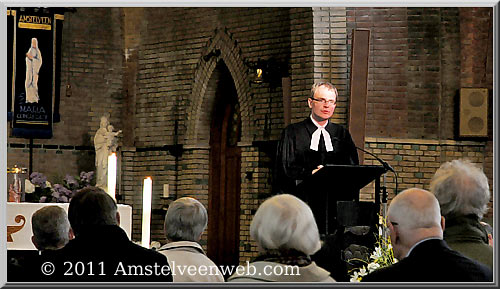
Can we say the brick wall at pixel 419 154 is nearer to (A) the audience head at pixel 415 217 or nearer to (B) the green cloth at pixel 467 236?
(B) the green cloth at pixel 467 236

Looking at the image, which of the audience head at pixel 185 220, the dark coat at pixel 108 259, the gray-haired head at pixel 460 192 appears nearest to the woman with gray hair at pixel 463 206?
the gray-haired head at pixel 460 192

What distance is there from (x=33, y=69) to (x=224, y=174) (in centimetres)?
351

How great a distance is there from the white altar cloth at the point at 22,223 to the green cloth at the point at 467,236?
2.69m

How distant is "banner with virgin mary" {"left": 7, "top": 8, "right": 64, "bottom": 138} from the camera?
1511cm

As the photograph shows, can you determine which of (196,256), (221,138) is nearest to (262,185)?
(221,138)

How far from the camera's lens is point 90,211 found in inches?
188

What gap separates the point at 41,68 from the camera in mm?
15367

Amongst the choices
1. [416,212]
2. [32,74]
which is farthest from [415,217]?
[32,74]

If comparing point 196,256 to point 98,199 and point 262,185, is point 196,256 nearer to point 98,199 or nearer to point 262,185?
point 98,199

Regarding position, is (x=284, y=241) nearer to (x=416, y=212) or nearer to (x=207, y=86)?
(x=416, y=212)

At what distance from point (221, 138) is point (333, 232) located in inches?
277

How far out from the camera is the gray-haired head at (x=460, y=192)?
15.4 feet

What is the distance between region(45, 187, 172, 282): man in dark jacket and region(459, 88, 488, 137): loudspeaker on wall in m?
8.06

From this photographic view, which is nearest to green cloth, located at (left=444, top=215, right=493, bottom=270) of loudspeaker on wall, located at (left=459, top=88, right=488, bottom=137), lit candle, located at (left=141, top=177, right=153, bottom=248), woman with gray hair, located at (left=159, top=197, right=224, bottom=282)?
woman with gray hair, located at (left=159, top=197, right=224, bottom=282)
